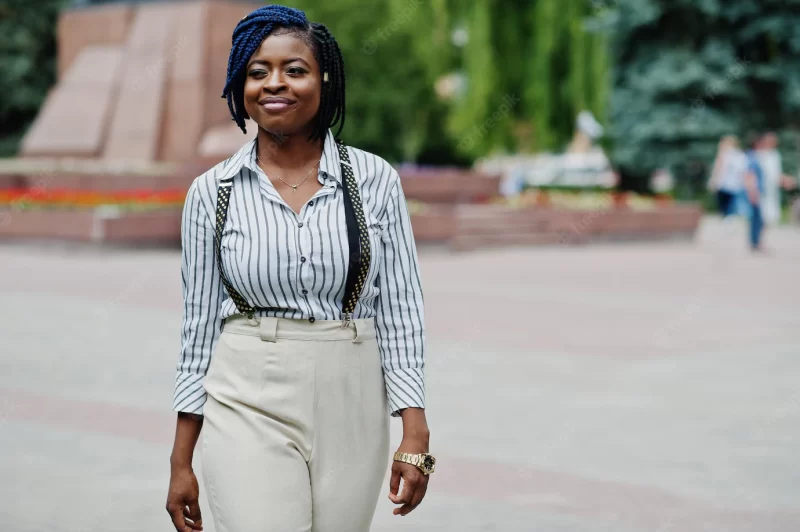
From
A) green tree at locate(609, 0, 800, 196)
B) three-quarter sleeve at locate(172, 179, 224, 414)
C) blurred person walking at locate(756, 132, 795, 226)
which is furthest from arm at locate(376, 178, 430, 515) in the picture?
green tree at locate(609, 0, 800, 196)

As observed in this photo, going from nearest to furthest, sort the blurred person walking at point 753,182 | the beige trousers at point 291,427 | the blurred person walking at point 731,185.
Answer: the beige trousers at point 291,427
the blurred person walking at point 753,182
the blurred person walking at point 731,185

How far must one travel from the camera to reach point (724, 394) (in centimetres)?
759

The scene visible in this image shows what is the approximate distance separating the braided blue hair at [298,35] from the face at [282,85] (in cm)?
2

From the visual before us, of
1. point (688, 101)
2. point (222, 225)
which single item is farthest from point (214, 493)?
point (688, 101)

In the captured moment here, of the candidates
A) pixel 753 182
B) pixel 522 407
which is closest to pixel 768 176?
pixel 753 182

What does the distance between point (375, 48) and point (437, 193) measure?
569 centimetres

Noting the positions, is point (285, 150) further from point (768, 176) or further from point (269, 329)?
point (768, 176)

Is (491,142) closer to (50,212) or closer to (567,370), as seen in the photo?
(50,212)

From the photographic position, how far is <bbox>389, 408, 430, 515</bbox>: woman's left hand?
274 cm

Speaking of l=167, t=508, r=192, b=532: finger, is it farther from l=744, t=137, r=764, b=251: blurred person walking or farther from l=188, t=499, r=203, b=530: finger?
l=744, t=137, r=764, b=251: blurred person walking

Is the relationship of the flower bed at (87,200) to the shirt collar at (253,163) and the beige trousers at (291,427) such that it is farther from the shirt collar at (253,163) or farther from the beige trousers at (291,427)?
the beige trousers at (291,427)

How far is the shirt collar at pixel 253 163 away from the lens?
2.71 m

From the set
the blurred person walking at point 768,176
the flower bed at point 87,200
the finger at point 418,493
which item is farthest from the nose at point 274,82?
the blurred person walking at point 768,176

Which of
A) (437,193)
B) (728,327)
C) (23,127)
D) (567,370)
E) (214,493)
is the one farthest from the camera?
(23,127)
